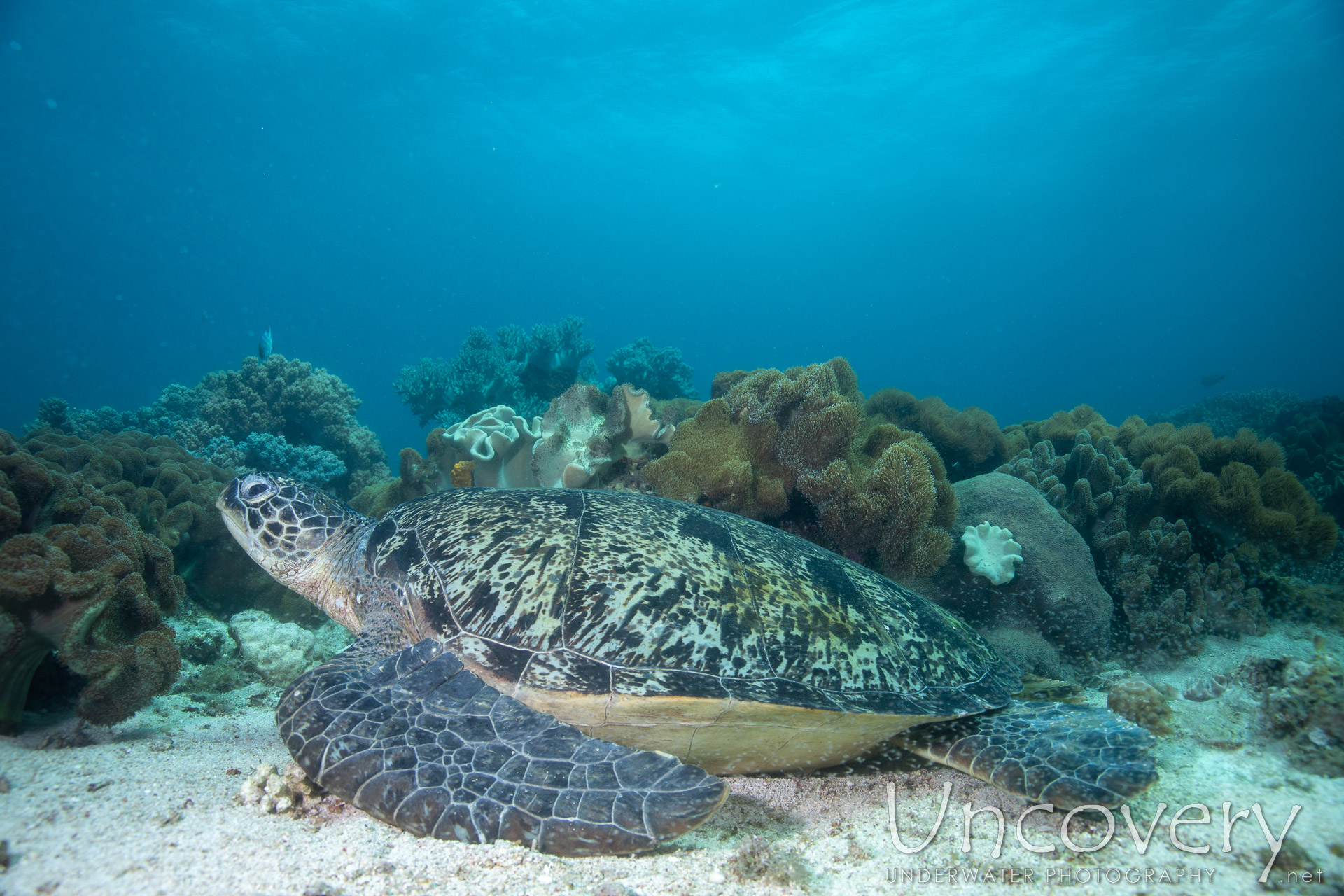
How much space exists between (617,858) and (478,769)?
1.96ft

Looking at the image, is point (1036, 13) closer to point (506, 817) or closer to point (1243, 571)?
point (1243, 571)

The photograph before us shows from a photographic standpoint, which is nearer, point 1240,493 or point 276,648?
point 276,648

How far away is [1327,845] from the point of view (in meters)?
1.66

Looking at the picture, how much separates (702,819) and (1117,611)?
15.5 feet

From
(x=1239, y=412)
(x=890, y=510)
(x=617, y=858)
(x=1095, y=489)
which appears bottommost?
(x=617, y=858)

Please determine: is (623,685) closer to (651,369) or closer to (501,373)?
(651,369)

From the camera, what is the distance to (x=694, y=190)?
93.5 metres

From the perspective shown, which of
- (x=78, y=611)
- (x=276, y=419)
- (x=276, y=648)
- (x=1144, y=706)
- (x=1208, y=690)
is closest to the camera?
(x=78, y=611)

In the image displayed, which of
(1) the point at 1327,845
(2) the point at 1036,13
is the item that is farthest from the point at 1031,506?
(2) the point at 1036,13

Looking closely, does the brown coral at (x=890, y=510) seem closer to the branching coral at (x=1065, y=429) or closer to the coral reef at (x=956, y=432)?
the coral reef at (x=956, y=432)

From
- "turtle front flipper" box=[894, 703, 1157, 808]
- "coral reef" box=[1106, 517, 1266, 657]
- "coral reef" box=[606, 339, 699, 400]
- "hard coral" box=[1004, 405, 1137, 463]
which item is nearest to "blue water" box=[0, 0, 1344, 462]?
"coral reef" box=[606, 339, 699, 400]

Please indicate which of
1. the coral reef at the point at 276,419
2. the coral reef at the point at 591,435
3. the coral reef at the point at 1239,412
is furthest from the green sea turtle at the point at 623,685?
the coral reef at the point at 1239,412

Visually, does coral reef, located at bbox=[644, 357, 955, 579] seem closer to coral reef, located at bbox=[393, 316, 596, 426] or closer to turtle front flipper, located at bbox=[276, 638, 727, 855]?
turtle front flipper, located at bbox=[276, 638, 727, 855]

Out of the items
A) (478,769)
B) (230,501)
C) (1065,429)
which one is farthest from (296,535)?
(1065,429)
